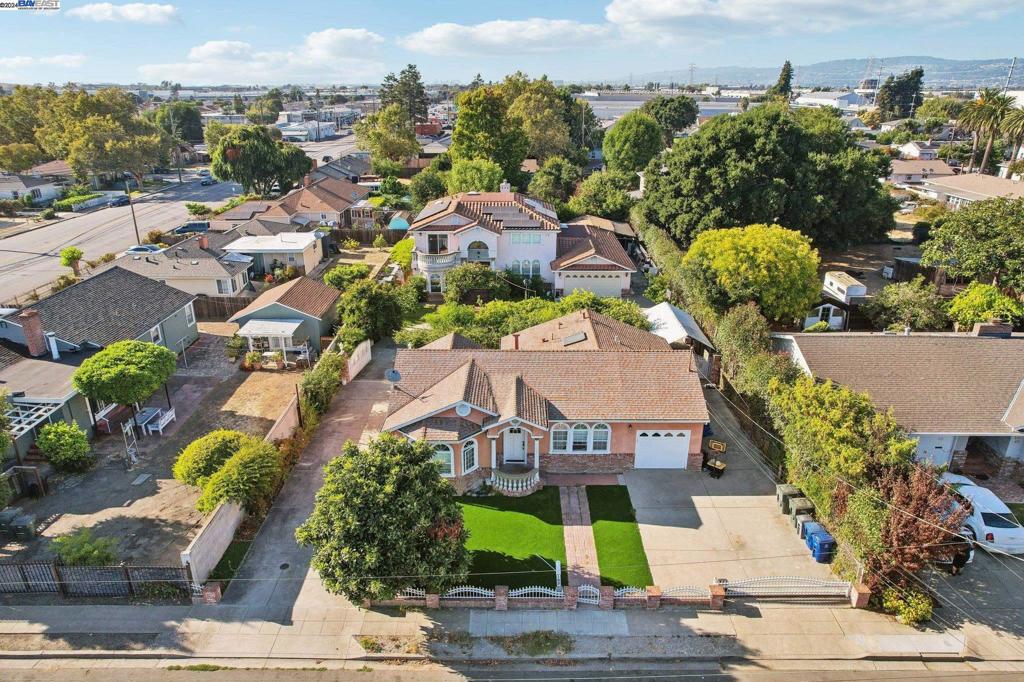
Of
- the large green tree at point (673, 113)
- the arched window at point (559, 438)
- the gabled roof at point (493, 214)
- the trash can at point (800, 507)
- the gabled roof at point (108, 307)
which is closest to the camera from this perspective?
the trash can at point (800, 507)

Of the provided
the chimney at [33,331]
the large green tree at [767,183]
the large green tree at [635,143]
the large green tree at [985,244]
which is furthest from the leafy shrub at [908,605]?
the large green tree at [635,143]

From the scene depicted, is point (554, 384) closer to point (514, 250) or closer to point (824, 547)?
point (824, 547)

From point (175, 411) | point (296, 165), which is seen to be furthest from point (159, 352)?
point (296, 165)

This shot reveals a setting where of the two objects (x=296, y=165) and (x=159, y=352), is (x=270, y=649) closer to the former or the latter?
(x=159, y=352)

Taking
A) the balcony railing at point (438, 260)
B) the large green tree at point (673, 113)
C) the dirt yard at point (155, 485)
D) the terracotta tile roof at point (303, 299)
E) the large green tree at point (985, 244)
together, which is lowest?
the dirt yard at point (155, 485)

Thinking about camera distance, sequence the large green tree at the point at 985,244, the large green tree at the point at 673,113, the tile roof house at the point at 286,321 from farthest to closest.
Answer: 1. the large green tree at the point at 673,113
2. the large green tree at the point at 985,244
3. the tile roof house at the point at 286,321

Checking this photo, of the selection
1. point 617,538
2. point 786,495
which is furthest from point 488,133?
point 617,538

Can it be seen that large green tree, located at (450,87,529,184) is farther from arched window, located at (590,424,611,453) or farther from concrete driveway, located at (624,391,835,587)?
concrete driveway, located at (624,391,835,587)

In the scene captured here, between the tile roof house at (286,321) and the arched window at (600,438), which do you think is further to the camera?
the tile roof house at (286,321)

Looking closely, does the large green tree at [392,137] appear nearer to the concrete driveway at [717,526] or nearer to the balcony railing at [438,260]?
the balcony railing at [438,260]
